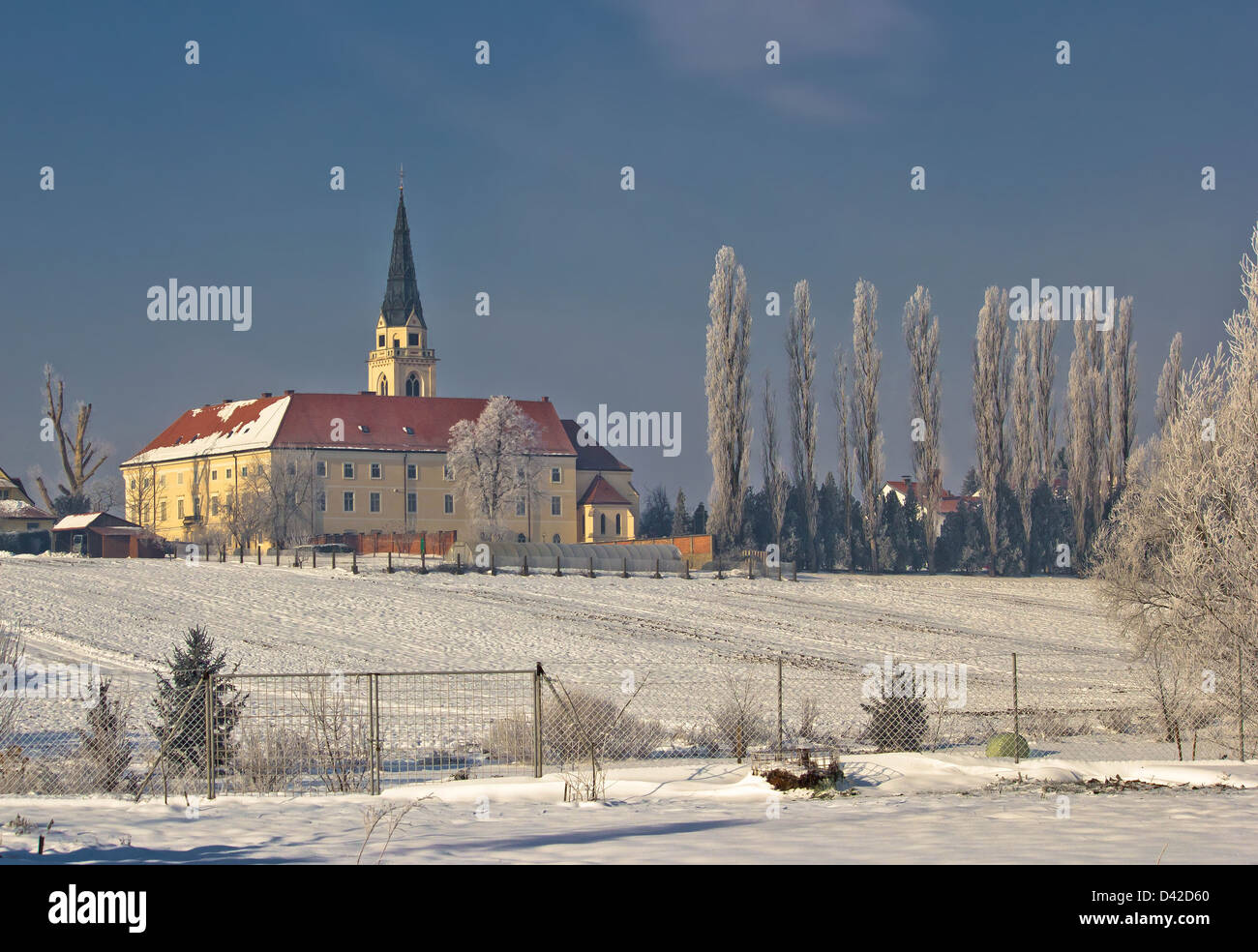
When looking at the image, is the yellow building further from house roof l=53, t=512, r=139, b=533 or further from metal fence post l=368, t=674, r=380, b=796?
metal fence post l=368, t=674, r=380, b=796

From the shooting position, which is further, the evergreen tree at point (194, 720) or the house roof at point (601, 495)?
the house roof at point (601, 495)

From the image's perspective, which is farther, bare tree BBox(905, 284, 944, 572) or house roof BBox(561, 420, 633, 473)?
house roof BBox(561, 420, 633, 473)

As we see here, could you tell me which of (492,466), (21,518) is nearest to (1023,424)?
(492,466)

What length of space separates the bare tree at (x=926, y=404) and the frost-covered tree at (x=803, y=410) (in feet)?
19.4

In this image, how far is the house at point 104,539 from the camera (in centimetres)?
6925

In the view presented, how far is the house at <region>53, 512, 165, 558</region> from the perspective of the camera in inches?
2726

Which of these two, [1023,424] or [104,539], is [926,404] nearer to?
[1023,424]

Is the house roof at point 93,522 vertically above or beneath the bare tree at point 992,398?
beneath

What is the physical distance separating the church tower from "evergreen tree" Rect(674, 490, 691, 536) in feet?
129

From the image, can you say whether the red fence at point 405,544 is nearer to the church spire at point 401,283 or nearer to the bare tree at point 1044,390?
the bare tree at point 1044,390

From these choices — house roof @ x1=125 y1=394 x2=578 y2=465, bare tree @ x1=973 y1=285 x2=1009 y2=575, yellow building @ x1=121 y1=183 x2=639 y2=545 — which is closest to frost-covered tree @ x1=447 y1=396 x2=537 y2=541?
yellow building @ x1=121 y1=183 x2=639 y2=545

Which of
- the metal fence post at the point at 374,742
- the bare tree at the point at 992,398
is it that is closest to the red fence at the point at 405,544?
the bare tree at the point at 992,398
